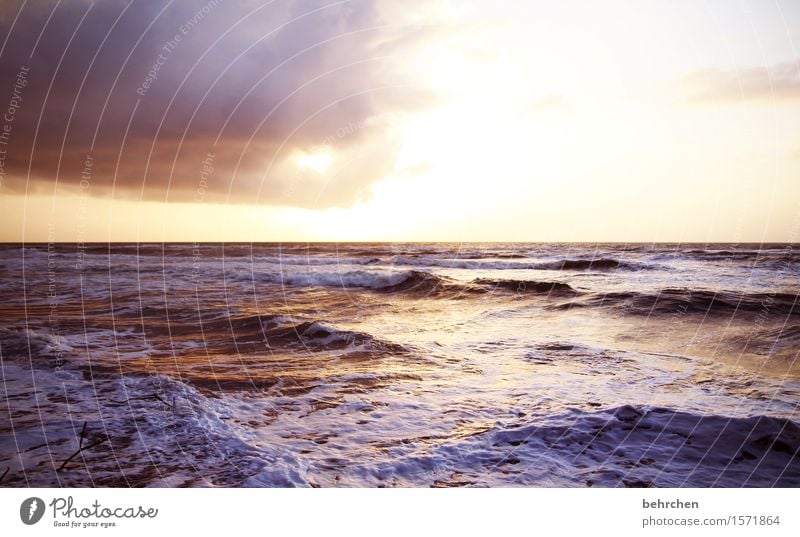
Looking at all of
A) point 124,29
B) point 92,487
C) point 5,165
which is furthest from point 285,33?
point 92,487

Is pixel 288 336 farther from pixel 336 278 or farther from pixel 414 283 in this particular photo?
pixel 336 278

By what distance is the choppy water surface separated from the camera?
11.5ft

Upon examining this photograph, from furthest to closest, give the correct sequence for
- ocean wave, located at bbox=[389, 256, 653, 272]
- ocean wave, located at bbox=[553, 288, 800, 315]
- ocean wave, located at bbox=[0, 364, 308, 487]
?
ocean wave, located at bbox=[389, 256, 653, 272] < ocean wave, located at bbox=[553, 288, 800, 315] < ocean wave, located at bbox=[0, 364, 308, 487]

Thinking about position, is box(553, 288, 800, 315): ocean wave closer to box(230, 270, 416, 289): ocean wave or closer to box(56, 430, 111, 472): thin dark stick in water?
box(230, 270, 416, 289): ocean wave

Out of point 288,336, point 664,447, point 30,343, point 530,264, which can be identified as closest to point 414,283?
point 530,264

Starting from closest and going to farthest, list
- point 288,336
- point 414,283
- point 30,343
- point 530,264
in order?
point 30,343 < point 288,336 < point 414,283 < point 530,264

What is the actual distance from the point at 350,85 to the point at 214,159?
2962 millimetres

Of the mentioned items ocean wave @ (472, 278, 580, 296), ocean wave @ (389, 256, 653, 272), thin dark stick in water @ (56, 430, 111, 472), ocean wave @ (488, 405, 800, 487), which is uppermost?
ocean wave @ (389, 256, 653, 272)

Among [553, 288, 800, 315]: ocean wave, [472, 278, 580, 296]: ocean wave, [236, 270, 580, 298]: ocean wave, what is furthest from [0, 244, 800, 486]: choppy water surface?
[236, 270, 580, 298]: ocean wave

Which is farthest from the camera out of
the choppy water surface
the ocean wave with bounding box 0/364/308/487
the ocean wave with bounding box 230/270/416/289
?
the ocean wave with bounding box 230/270/416/289

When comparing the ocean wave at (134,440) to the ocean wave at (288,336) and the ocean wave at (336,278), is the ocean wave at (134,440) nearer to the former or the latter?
the ocean wave at (288,336)

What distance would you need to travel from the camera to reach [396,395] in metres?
4.80
